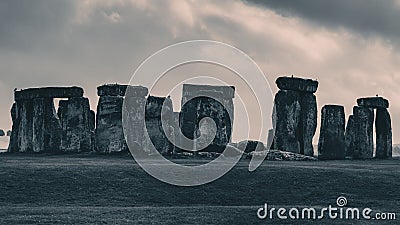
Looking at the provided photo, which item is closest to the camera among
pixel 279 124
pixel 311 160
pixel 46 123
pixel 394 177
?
pixel 394 177

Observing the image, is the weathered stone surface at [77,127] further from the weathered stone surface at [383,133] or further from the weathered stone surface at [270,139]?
the weathered stone surface at [383,133]

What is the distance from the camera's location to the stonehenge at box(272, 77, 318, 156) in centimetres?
3791

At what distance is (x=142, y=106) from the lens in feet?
129

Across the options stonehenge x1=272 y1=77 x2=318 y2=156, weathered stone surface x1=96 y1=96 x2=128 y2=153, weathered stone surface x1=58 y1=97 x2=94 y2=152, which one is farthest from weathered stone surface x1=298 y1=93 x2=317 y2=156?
weathered stone surface x1=58 y1=97 x2=94 y2=152

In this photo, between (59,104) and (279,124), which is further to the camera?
(59,104)

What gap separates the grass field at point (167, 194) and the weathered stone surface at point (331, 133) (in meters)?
10.9

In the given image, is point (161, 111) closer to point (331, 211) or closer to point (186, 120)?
point (186, 120)

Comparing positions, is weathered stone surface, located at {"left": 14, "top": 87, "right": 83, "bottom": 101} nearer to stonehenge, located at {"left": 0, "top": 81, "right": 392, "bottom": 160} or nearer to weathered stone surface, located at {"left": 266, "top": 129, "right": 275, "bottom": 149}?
stonehenge, located at {"left": 0, "top": 81, "right": 392, "bottom": 160}

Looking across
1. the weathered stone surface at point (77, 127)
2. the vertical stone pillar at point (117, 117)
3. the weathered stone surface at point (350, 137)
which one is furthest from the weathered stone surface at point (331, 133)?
the weathered stone surface at point (77, 127)

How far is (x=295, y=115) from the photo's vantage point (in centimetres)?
3841

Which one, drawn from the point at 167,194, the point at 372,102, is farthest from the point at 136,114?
the point at 167,194

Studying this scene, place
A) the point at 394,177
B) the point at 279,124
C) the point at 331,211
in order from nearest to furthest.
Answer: the point at 331,211 < the point at 394,177 < the point at 279,124

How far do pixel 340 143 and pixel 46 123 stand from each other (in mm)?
14719

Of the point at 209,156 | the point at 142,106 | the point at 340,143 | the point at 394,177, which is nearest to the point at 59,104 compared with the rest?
the point at 142,106
